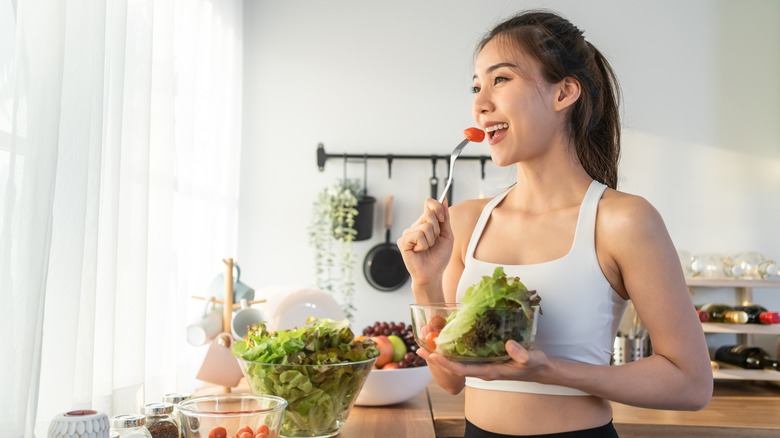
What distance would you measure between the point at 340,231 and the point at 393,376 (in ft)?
4.03

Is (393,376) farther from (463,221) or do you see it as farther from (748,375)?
(748,375)

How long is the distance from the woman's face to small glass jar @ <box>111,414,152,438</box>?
0.70m

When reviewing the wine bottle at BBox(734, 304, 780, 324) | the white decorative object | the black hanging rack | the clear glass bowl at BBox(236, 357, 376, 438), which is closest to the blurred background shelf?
the wine bottle at BBox(734, 304, 780, 324)

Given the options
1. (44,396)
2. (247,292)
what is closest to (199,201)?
(247,292)

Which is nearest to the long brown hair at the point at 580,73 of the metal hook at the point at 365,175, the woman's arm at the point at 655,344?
the woman's arm at the point at 655,344

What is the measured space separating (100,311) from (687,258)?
219 centimetres

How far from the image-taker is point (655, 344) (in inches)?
40.3

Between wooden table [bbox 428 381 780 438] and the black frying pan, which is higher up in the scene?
the black frying pan

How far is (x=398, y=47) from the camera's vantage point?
299 cm

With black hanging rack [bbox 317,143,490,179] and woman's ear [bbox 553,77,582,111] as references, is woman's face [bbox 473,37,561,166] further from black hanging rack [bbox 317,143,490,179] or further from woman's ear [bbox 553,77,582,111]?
black hanging rack [bbox 317,143,490,179]

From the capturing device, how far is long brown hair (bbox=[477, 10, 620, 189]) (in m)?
1.16

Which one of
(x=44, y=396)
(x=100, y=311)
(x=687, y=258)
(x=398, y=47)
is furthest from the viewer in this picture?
(x=398, y=47)

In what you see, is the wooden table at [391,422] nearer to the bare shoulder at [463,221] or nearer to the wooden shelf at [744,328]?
the bare shoulder at [463,221]

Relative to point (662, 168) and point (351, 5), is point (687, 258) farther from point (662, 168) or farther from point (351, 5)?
point (351, 5)
